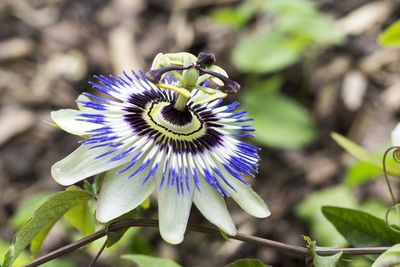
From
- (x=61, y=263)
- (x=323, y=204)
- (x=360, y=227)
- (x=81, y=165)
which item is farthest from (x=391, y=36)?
(x=61, y=263)

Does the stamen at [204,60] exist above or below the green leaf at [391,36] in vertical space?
below

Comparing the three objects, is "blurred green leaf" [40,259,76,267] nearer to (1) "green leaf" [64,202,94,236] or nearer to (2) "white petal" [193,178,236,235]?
(1) "green leaf" [64,202,94,236]

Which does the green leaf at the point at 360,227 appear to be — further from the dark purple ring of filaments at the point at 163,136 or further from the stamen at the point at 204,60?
the stamen at the point at 204,60

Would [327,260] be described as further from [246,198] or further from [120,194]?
[120,194]

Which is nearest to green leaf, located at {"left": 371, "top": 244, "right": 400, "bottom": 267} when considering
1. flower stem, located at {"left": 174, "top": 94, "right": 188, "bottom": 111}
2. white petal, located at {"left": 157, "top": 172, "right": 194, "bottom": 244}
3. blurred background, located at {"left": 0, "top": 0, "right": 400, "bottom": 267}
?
white petal, located at {"left": 157, "top": 172, "right": 194, "bottom": 244}

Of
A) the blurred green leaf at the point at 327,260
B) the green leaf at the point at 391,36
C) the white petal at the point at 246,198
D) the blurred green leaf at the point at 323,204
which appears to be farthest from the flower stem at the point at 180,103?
the blurred green leaf at the point at 323,204

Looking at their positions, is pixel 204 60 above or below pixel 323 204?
below
